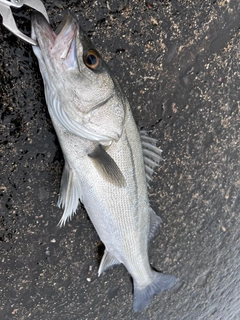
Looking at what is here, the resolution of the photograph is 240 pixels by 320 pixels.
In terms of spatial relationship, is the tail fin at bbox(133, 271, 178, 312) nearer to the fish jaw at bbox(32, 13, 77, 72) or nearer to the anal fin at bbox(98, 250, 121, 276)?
the anal fin at bbox(98, 250, 121, 276)

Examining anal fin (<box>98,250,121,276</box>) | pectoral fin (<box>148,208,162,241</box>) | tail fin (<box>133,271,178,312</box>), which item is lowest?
tail fin (<box>133,271,178,312</box>)

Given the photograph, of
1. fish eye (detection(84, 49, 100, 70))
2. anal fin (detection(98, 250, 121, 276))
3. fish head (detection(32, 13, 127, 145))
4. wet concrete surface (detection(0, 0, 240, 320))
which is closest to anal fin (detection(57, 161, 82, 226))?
wet concrete surface (detection(0, 0, 240, 320))

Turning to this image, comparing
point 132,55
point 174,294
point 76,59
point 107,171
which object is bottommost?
point 174,294

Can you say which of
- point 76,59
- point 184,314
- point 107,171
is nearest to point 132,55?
point 76,59

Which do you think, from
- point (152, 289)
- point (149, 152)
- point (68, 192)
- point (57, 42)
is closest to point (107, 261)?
point (152, 289)

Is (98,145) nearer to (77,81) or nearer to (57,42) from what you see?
(77,81)

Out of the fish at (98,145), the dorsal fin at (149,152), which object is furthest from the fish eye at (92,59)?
the dorsal fin at (149,152)

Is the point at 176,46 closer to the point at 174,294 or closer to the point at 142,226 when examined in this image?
the point at 142,226
